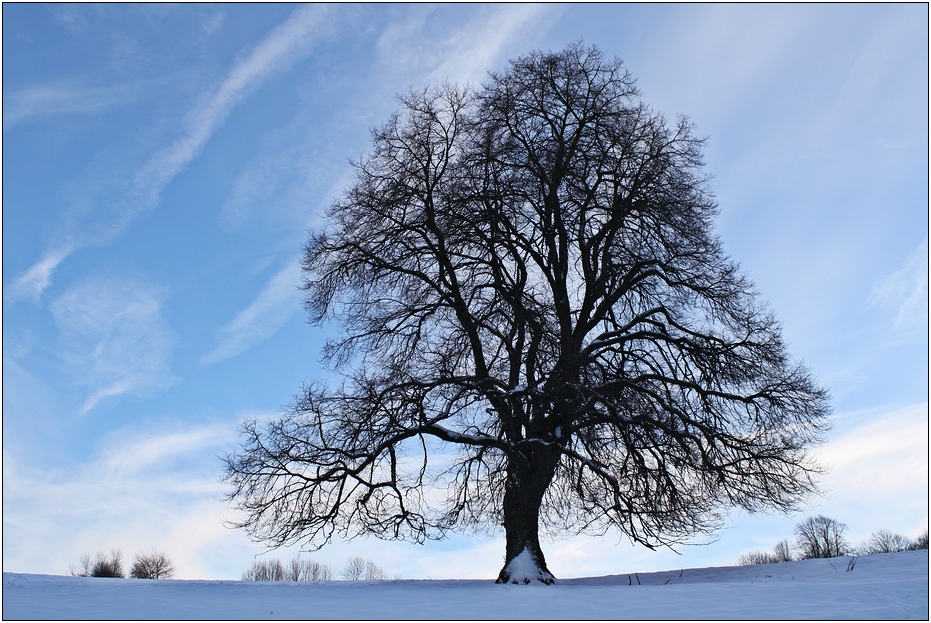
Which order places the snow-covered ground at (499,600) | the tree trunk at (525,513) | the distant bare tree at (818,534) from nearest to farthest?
1. the snow-covered ground at (499,600)
2. the tree trunk at (525,513)
3. the distant bare tree at (818,534)

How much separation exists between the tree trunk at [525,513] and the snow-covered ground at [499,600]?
1447 mm

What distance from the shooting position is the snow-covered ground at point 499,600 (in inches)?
261

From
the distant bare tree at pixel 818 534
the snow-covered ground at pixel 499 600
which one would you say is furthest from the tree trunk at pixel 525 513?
the distant bare tree at pixel 818 534

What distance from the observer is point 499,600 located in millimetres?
8086

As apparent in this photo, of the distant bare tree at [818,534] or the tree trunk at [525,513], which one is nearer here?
the tree trunk at [525,513]

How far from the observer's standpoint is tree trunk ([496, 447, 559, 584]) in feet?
37.3

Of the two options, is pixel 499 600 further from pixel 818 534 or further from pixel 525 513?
pixel 818 534

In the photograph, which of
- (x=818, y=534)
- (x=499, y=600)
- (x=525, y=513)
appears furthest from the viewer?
(x=818, y=534)

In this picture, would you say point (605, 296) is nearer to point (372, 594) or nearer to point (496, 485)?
point (496, 485)

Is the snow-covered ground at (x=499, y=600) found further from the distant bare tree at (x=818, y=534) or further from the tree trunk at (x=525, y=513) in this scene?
the distant bare tree at (x=818, y=534)

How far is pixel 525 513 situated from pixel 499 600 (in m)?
3.75

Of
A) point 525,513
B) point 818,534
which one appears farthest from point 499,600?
point 818,534

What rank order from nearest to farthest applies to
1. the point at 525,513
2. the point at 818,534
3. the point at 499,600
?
the point at 499,600, the point at 525,513, the point at 818,534

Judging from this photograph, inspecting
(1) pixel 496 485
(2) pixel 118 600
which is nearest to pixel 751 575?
(1) pixel 496 485
